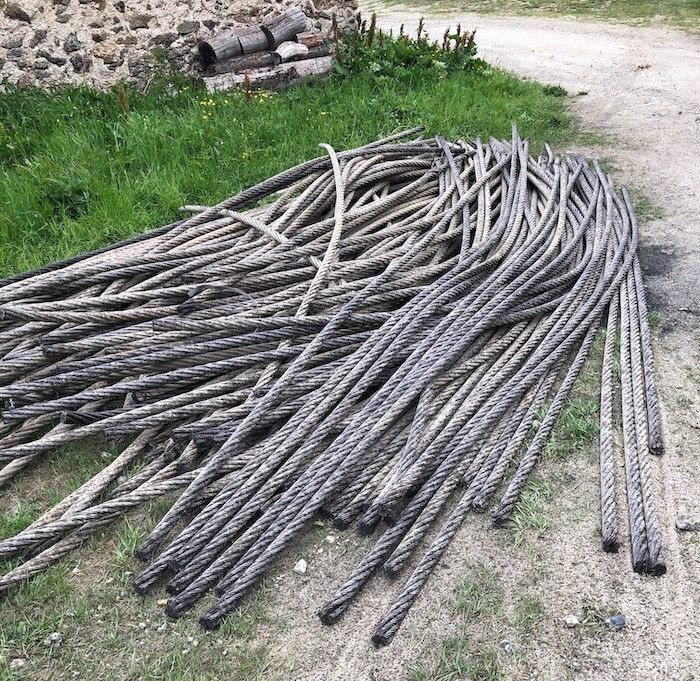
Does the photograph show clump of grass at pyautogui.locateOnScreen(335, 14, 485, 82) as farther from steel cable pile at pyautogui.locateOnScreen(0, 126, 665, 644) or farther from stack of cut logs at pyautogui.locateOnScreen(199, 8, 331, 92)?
steel cable pile at pyautogui.locateOnScreen(0, 126, 665, 644)

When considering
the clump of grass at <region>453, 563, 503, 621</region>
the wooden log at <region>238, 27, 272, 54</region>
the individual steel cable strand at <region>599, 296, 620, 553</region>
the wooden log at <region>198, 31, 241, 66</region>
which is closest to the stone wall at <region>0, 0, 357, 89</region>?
the wooden log at <region>198, 31, 241, 66</region>

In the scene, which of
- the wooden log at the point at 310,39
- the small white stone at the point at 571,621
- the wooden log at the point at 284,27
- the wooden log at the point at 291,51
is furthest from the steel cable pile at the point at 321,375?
the wooden log at the point at 310,39

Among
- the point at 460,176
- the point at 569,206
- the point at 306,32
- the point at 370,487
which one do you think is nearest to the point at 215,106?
the point at 306,32

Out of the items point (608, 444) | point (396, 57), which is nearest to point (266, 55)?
point (396, 57)

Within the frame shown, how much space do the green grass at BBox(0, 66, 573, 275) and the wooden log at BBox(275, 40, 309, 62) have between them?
1.31 feet

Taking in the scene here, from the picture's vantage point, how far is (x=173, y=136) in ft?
17.3

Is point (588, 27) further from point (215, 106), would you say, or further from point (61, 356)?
point (61, 356)

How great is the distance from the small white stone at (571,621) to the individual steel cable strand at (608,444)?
0.94 feet

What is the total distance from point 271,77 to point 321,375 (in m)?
4.77

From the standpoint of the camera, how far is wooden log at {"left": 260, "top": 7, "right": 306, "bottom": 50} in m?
6.85

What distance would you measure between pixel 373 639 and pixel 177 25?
21.1ft

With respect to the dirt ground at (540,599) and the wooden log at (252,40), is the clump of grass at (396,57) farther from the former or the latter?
the dirt ground at (540,599)

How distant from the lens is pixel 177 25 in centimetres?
655

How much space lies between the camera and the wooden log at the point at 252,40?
669 cm
